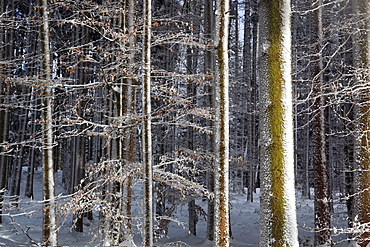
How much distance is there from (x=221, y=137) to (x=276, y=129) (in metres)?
1.36

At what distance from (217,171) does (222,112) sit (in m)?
1.08

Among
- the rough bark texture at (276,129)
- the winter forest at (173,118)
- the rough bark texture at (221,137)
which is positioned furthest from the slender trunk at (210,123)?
the rough bark texture at (276,129)

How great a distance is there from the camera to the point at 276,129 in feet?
15.5

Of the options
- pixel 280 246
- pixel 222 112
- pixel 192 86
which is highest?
pixel 192 86

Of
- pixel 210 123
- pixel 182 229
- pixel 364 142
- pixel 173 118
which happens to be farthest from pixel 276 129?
pixel 182 229

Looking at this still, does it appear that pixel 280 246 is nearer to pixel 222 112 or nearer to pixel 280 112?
pixel 280 112

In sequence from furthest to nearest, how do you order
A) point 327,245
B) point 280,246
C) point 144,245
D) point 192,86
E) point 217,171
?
point 192,86 → point 327,245 → point 144,245 → point 217,171 → point 280,246

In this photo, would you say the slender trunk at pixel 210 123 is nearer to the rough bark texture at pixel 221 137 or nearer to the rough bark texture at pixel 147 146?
the rough bark texture at pixel 147 146

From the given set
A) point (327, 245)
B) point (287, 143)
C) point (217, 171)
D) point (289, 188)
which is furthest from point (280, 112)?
point (327, 245)

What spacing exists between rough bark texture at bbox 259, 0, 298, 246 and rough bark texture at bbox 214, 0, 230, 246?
3.47 feet

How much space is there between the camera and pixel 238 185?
22719 mm

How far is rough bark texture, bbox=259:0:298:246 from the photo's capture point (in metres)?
4.55

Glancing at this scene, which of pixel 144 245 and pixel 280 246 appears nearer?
pixel 280 246

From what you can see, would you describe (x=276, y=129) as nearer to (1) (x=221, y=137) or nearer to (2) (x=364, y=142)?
(1) (x=221, y=137)
